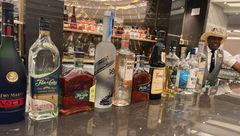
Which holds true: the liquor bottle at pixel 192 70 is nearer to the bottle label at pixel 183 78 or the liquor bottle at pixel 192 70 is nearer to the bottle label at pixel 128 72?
the bottle label at pixel 183 78

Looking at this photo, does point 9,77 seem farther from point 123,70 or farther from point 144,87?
point 144,87

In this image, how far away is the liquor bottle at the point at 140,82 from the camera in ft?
2.30

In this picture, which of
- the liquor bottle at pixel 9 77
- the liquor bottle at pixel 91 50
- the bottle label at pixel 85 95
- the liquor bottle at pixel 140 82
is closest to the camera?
the liquor bottle at pixel 9 77

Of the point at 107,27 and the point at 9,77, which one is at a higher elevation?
the point at 107,27

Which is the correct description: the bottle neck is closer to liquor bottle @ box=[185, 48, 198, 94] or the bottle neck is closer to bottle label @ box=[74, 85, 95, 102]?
bottle label @ box=[74, 85, 95, 102]

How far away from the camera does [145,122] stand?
56 centimetres

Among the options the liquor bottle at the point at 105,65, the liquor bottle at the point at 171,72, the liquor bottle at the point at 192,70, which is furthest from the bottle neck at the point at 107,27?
the liquor bottle at the point at 192,70

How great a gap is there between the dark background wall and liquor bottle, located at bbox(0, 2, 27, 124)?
1.67 meters

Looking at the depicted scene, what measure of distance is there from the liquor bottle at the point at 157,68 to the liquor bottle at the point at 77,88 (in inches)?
11.8

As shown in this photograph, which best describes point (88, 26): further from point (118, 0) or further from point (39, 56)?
point (39, 56)

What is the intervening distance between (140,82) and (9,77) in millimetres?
→ 461

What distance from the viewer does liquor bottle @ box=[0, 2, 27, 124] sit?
0.44 meters

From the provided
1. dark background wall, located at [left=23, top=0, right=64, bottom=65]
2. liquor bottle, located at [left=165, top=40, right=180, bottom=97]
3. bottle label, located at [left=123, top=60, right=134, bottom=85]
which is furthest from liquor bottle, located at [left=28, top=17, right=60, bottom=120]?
dark background wall, located at [left=23, top=0, right=64, bottom=65]

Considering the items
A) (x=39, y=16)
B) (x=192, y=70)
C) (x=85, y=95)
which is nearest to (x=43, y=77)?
(x=85, y=95)
